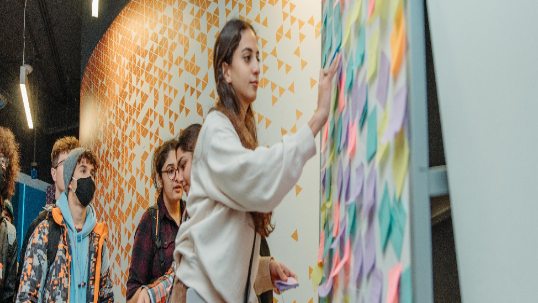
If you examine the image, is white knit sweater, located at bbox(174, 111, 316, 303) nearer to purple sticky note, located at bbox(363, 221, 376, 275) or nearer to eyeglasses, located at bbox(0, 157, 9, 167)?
purple sticky note, located at bbox(363, 221, 376, 275)

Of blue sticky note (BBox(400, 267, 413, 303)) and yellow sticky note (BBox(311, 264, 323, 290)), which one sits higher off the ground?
blue sticky note (BBox(400, 267, 413, 303))

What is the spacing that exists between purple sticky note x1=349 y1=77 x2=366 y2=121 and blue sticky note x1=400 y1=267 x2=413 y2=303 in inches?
15.9

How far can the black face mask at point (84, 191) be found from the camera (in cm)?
361

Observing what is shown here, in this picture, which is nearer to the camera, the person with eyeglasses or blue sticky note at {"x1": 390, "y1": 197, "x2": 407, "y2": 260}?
blue sticky note at {"x1": 390, "y1": 197, "x2": 407, "y2": 260}

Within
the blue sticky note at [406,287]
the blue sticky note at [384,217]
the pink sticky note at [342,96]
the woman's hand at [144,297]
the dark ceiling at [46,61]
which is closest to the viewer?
the blue sticky note at [406,287]

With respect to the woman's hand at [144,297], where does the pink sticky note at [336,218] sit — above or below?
above

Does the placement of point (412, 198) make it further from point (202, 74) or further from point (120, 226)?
point (120, 226)

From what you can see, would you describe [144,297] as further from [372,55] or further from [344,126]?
[372,55]

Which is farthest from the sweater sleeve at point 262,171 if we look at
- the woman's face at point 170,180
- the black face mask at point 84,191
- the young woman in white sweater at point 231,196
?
the black face mask at point 84,191

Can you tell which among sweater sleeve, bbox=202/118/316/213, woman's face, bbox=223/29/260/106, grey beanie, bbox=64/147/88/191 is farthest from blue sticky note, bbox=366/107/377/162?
grey beanie, bbox=64/147/88/191

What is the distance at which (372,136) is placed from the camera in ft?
3.61

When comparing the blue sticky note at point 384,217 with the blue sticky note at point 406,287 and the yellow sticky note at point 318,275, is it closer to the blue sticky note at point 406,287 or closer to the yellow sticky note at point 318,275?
the blue sticky note at point 406,287

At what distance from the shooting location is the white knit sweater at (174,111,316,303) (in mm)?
1485

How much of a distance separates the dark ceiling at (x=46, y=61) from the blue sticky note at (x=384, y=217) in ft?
17.5
